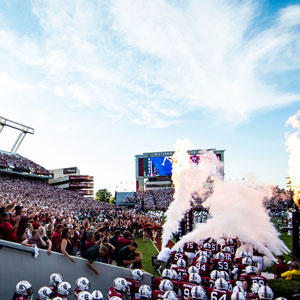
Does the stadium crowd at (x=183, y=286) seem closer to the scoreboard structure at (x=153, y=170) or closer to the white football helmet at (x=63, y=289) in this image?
the white football helmet at (x=63, y=289)

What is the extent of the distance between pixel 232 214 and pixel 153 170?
5222 centimetres

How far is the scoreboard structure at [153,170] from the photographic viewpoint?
6500 centimetres

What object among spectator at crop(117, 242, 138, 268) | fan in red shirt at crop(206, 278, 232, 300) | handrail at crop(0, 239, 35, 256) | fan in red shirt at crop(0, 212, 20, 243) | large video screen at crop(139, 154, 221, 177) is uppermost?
large video screen at crop(139, 154, 221, 177)

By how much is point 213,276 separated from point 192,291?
5.01 feet

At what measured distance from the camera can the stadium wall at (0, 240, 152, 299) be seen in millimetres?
6488

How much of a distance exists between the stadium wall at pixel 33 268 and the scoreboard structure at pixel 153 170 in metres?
57.6

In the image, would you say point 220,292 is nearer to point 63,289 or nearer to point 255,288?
point 255,288

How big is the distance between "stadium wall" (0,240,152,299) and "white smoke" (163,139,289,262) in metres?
5.59

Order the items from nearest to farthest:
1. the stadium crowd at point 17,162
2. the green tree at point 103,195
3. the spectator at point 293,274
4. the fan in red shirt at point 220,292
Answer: the fan in red shirt at point 220,292
the spectator at point 293,274
the stadium crowd at point 17,162
the green tree at point 103,195

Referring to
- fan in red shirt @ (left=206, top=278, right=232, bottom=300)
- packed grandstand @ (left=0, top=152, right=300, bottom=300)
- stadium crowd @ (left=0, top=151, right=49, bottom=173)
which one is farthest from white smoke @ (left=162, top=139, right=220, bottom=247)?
stadium crowd @ (left=0, top=151, right=49, bottom=173)

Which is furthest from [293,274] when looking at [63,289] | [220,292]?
[63,289]

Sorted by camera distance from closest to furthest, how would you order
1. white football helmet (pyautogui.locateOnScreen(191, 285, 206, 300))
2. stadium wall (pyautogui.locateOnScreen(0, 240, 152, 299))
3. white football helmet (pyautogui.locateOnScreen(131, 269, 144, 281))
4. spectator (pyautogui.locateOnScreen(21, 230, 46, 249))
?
white football helmet (pyautogui.locateOnScreen(191, 285, 206, 300))
stadium wall (pyautogui.locateOnScreen(0, 240, 152, 299))
white football helmet (pyautogui.locateOnScreen(131, 269, 144, 281))
spectator (pyautogui.locateOnScreen(21, 230, 46, 249))

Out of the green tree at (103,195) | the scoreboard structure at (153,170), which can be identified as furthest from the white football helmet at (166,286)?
the green tree at (103,195)

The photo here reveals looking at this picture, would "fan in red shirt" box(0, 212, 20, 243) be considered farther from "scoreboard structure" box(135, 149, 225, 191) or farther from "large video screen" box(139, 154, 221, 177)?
"scoreboard structure" box(135, 149, 225, 191)
